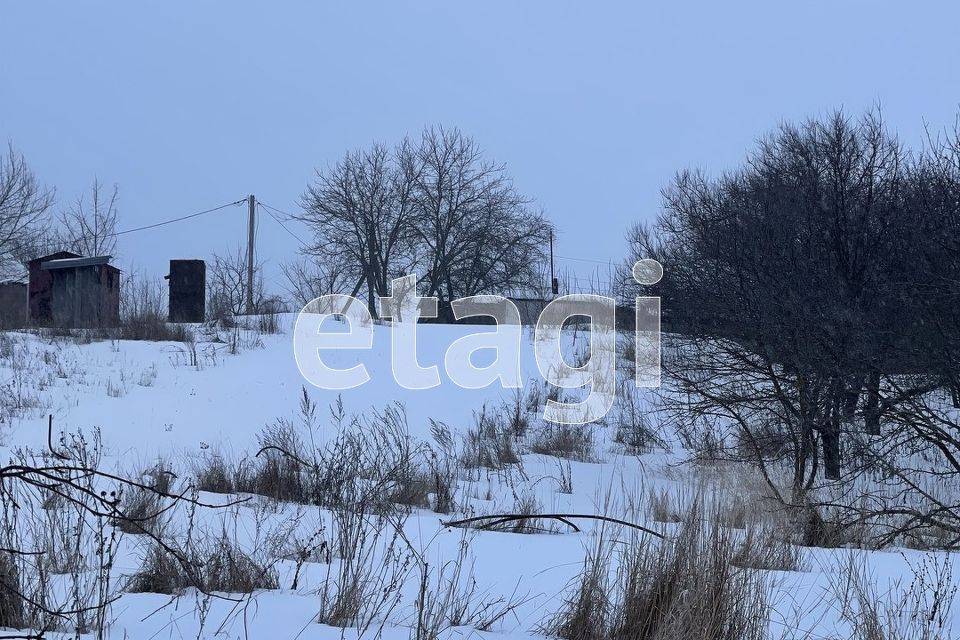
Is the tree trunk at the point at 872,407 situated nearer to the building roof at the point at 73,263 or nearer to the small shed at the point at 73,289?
the small shed at the point at 73,289

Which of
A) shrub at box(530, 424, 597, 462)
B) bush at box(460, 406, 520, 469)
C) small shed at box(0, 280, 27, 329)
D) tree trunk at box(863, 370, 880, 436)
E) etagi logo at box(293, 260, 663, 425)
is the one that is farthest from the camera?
small shed at box(0, 280, 27, 329)

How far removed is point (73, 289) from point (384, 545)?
1811 cm

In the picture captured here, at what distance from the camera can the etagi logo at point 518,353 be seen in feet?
50.9

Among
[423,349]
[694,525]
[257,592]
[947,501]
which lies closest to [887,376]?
[947,501]

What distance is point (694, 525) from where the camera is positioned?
136 inches

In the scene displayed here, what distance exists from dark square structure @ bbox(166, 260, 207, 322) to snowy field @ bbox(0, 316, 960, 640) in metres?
7.82

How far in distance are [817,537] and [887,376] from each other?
12.1ft

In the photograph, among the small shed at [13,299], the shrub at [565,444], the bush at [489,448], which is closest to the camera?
the bush at [489,448]

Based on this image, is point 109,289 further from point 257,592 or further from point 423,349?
point 257,592

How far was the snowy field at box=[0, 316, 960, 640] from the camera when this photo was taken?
3215 mm

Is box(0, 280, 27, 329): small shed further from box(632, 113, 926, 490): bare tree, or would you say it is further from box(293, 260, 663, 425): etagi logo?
box(632, 113, 926, 490): bare tree

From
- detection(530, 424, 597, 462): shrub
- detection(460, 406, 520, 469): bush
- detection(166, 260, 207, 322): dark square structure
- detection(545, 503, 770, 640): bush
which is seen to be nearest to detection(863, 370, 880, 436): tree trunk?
detection(530, 424, 597, 462): shrub

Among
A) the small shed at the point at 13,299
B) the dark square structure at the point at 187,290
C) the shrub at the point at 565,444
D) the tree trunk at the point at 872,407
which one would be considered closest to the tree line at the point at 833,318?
the tree trunk at the point at 872,407

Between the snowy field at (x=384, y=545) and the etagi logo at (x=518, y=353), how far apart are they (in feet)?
8.17
